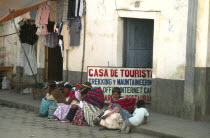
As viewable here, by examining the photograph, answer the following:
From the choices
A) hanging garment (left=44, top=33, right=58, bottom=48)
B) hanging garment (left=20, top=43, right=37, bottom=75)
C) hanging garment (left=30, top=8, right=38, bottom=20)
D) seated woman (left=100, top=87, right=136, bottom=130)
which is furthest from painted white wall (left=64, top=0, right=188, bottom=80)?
hanging garment (left=20, top=43, right=37, bottom=75)

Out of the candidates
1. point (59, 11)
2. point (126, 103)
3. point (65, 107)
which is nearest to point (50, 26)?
point (59, 11)

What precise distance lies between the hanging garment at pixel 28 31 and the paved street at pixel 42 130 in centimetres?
558

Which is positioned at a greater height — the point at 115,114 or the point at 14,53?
the point at 14,53

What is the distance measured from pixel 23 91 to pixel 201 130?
8.99m

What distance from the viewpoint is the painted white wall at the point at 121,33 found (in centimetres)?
983

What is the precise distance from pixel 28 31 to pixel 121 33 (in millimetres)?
4893

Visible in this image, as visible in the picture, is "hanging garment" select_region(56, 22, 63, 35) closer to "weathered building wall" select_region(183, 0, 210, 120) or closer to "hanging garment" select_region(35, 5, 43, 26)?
"hanging garment" select_region(35, 5, 43, 26)

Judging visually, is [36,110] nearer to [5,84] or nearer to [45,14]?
[45,14]

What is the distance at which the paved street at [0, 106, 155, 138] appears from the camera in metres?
7.98

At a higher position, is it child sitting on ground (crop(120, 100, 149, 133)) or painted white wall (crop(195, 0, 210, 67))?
painted white wall (crop(195, 0, 210, 67))

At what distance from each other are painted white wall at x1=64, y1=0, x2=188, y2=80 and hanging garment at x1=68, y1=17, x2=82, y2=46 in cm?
25

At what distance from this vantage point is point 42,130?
8.48 m

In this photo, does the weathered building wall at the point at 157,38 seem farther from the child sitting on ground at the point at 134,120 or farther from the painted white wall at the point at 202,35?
the child sitting on ground at the point at 134,120

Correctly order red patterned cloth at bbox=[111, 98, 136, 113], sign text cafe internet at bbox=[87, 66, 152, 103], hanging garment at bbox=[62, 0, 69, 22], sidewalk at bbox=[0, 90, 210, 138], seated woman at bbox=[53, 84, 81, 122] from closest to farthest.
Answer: sidewalk at bbox=[0, 90, 210, 138] < red patterned cloth at bbox=[111, 98, 136, 113] < seated woman at bbox=[53, 84, 81, 122] < sign text cafe internet at bbox=[87, 66, 152, 103] < hanging garment at bbox=[62, 0, 69, 22]
